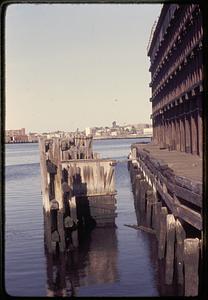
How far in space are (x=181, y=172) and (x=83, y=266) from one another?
17.6 ft

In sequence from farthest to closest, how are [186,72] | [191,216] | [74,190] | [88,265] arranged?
[74,190], [186,72], [88,265], [191,216]

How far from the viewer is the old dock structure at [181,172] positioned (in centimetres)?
974

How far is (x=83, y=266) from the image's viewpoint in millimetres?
16062

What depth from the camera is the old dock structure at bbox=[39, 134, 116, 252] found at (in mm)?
16422

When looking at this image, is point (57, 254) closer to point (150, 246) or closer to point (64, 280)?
point (64, 280)

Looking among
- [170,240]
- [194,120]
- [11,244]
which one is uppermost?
[194,120]

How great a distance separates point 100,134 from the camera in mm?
194375

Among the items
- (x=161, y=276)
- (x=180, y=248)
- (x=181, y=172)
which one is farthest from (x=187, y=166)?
(x=180, y=248)

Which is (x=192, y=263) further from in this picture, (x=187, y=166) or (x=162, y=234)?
(x=187, y=166)

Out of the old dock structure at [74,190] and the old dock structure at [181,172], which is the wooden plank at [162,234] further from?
the old dock structure at [74,190]

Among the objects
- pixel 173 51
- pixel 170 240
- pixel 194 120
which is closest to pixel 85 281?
pixel 170 240

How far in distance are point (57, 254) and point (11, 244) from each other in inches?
186

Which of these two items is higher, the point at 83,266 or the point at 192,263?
the point at 192,263

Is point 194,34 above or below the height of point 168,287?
above
